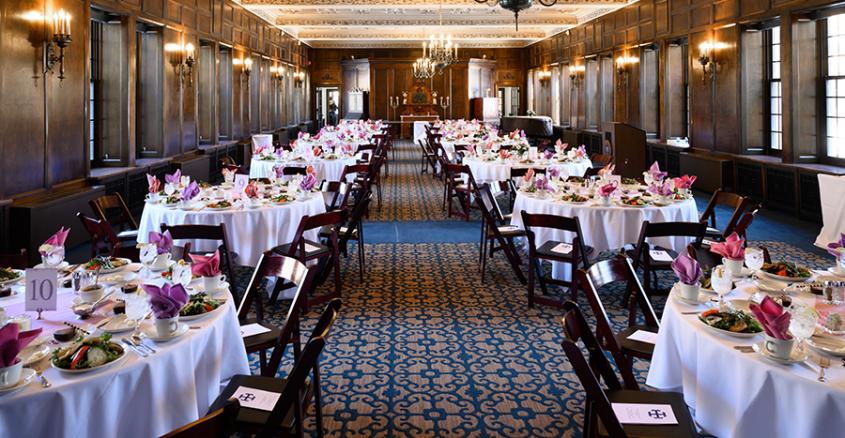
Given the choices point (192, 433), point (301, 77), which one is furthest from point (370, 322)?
point (301, 77)

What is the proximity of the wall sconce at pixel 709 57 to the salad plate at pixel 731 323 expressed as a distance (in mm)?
10256

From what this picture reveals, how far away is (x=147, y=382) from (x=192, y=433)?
80cm

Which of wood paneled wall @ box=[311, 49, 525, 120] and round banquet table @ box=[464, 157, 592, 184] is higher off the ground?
wood paneled wall @ box=[311, 49, 525, 120]

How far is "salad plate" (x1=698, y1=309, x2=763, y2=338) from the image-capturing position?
8.59 feet

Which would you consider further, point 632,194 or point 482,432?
point 632,194

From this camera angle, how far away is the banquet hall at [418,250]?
2.49 m

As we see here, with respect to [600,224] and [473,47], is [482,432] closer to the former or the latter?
[600,224]

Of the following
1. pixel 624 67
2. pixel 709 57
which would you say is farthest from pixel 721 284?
pixel 624 67

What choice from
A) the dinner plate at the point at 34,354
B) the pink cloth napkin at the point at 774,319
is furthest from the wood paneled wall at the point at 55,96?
the pink cloth napkin at the point at 774,319

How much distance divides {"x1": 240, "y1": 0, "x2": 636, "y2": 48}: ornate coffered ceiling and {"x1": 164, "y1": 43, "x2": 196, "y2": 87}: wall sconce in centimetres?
347

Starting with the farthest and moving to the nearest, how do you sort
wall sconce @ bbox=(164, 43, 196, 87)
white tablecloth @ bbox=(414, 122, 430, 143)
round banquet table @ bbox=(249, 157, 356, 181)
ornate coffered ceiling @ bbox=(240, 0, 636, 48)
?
white tablecloth @ bbox=(414, 122, 430, 143), ornate coffered ceiling @ bbox=(240, 0, 636, 48), wall sconce @ bbox=(164, 43, 196, 87), round banquet table @ bbox=(249, 157, 356, 181)

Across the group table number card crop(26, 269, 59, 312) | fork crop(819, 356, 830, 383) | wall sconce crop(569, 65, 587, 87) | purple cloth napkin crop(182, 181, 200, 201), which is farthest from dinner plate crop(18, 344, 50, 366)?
wall sconce crop(569, 65, 587, 87)

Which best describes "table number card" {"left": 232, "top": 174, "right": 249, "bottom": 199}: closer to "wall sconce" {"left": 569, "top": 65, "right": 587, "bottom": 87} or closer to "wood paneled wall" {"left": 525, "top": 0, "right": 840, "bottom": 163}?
"wood paneled wall" {"left": 525, "top": 0, "right": 840, "bottom": 163}

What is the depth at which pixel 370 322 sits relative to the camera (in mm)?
5352
